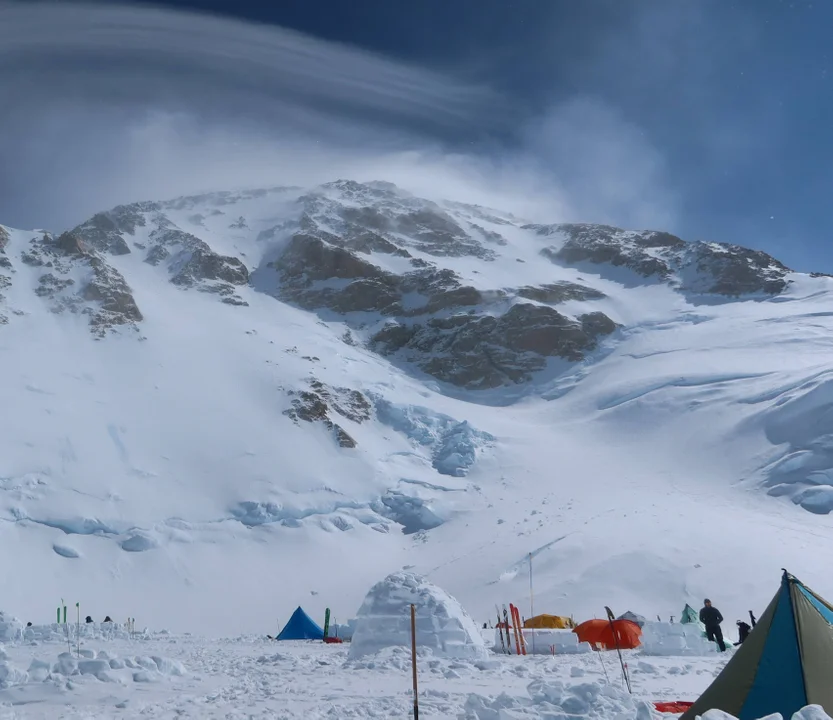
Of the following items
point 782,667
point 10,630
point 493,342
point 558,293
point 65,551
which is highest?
point 558,293

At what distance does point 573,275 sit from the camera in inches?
4382

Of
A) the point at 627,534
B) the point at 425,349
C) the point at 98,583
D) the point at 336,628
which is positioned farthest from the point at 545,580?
the point at 425,349

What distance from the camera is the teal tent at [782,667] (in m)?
5.75

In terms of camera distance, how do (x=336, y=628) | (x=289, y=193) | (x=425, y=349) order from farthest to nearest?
(x=289, y=193) → (x=425, y=349) → (x=336, y=628)

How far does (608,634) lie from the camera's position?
1877cm

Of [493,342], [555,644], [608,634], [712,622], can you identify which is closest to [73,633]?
[555,644]

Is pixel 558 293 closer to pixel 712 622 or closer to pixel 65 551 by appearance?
pixel 65 551

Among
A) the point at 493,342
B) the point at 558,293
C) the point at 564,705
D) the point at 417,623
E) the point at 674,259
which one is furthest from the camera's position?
the point at 674,259

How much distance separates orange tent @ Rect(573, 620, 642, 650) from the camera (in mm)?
18406

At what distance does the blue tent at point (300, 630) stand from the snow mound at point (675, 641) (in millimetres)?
12515

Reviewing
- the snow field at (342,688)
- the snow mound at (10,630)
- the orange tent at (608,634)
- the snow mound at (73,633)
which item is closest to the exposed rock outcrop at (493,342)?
the snow mound at (73,633)

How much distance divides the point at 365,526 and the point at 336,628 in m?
18.4

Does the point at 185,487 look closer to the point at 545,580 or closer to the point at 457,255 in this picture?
the point at 545,580

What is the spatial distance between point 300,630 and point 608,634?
11.5 metres
